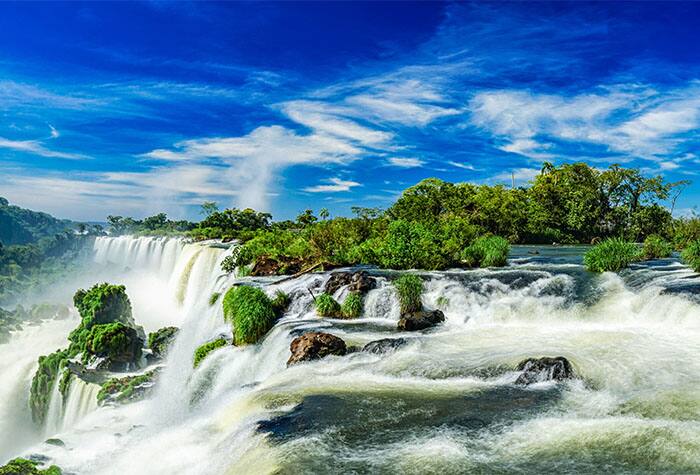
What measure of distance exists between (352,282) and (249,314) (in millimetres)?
4027

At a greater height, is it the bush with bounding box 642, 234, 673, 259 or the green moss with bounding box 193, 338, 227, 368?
the bush with bounding box 642, 234, 673, 259

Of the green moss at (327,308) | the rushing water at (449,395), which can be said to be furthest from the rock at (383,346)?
the green moss at (327,308)

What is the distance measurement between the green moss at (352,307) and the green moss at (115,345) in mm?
10088

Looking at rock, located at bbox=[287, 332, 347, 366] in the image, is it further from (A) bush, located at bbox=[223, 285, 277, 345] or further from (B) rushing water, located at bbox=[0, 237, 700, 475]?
(A) bush, located at bbox=[223, 285, 277, 345]

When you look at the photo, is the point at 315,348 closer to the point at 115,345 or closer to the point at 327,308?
the point at 327,308

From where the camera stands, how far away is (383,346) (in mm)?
11320

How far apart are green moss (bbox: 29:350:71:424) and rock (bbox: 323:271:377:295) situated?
1179 cm

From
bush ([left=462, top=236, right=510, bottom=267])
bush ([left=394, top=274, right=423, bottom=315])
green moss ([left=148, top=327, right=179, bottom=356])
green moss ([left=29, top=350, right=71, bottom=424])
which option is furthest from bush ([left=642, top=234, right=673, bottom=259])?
green moss ([left=29, top=350, right=71, bottom=424])

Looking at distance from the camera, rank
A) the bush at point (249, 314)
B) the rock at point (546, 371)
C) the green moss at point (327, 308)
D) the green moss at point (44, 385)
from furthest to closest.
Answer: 1. the green moss at point (44, 385)
2. the green moss at point (327, 308)
3. the bush at point (249, 314)
4. the rock at point (546, 371)

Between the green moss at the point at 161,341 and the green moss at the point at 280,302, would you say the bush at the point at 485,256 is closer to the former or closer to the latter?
the green moss at the point at 280,302

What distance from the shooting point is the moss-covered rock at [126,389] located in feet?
53.4

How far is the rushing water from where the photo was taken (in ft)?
21.4

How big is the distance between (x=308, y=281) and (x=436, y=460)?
41.1 ft

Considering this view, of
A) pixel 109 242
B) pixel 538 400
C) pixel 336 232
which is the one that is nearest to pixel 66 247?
pixel 109 242
